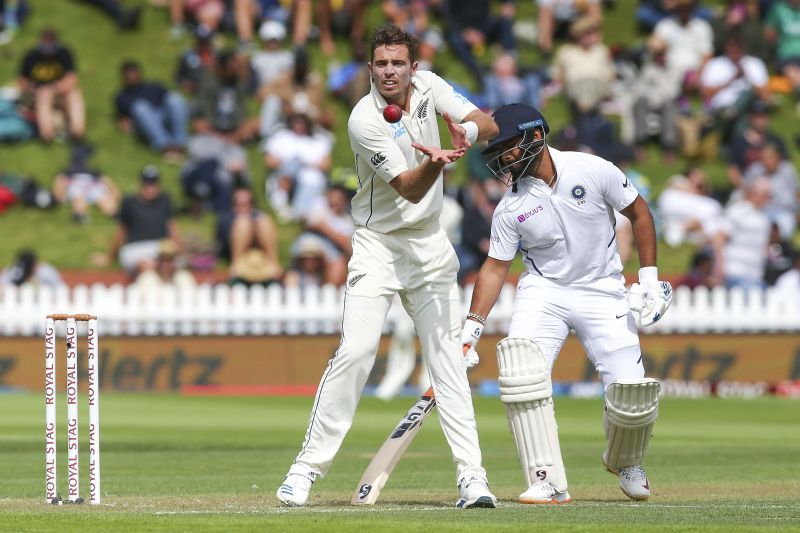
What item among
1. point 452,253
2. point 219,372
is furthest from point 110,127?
point 452,253

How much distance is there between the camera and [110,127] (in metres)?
23.8

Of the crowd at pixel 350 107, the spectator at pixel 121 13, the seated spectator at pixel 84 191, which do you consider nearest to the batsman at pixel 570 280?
the crowd at pixel 350 107

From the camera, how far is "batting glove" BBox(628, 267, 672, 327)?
27.1ft

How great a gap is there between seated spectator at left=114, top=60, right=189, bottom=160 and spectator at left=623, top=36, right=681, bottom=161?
621cm

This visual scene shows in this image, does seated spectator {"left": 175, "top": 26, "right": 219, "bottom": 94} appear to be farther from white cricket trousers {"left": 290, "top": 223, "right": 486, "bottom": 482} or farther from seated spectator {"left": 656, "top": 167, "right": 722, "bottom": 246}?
white cricket trousers {"left": 290, "top": 223, "right": 486, "bottom": 482}

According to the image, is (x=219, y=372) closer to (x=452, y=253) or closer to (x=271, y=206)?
(x=271, y=206)

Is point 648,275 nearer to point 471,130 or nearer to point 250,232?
point 471,130

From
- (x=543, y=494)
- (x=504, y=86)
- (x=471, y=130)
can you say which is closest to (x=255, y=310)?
(x=504, y=86)

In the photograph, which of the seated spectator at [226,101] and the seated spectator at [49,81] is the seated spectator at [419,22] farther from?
the seated spectator at [49,81]

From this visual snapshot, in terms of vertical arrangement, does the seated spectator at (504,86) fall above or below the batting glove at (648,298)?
above

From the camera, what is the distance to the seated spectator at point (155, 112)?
22.8m

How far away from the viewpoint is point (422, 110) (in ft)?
25.8

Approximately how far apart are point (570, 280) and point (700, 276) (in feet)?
38.6

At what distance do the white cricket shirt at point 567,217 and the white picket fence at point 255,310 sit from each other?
10881 mm
